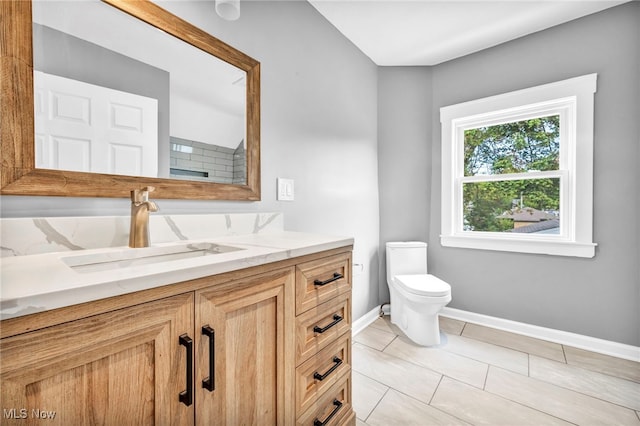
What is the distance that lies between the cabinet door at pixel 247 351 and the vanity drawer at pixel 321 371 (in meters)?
0.06

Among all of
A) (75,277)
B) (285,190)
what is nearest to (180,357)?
(75,277)

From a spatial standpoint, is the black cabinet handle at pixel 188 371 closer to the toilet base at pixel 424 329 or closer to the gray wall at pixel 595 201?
the toilet base at pixel 424 329

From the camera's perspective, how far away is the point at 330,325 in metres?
1.17

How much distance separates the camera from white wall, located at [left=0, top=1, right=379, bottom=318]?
130 cm

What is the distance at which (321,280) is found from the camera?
1.12 meters

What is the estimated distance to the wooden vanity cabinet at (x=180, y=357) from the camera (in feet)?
1.61

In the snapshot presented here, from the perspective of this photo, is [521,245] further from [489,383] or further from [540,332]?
[489,383]

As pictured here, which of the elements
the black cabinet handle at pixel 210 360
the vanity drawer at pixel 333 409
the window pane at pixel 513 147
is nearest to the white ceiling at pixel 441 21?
the window pane at pixel 513 147

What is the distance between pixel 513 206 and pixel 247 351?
250 centimetres

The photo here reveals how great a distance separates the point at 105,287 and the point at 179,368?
27cm

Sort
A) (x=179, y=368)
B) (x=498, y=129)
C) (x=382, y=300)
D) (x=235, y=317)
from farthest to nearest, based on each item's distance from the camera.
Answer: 1. (x=382, y=300)
2. (x=498, y=129)
3. (x=235, y=317)
4. (x=179, y=368)

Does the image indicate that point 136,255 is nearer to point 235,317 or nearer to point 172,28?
point 235,317

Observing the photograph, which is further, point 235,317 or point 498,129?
point 498,129

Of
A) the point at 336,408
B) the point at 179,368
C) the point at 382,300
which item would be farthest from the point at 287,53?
the point at 382,300
